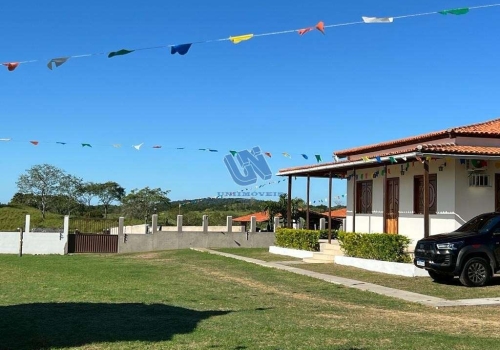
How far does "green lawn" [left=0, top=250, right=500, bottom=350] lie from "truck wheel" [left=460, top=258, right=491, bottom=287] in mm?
2707

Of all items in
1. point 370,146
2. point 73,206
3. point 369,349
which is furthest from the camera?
point 73,206

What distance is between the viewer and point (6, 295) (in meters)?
11.9

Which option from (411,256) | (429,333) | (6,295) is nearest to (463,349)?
(429,333)

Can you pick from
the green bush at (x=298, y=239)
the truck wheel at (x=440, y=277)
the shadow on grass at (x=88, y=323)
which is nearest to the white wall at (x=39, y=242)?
the green bush at (x=298, y=239)

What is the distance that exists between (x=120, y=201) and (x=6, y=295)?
5870 cm

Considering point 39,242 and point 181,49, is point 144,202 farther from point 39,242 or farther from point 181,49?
point 181,49

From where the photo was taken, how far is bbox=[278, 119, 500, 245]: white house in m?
17.0

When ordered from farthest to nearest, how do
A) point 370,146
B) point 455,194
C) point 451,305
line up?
point 370,146
point 455,194
point 451,305

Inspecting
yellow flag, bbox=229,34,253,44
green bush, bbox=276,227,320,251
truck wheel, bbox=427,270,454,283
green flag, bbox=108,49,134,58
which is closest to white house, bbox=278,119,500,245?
truck wheel, bbox=427,270,454,283

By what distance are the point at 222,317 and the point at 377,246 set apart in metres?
10.2

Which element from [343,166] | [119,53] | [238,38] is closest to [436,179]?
[343,166]

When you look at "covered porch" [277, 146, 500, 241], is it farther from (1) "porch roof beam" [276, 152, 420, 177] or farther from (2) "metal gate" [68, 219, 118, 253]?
(2) "metal gate" [68, 219, 118, 253]

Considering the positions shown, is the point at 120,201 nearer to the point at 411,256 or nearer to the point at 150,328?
the point at 411,256

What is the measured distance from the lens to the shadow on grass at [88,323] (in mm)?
7234
